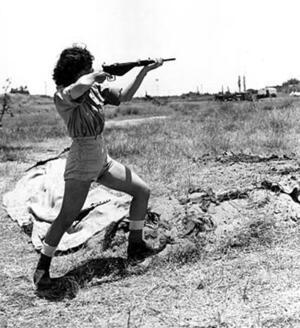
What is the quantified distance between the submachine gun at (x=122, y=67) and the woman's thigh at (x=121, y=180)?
0.72 metres

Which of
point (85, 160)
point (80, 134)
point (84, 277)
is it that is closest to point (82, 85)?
point (80, 134)

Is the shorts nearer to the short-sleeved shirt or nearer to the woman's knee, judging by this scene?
the short-sleeved shirt

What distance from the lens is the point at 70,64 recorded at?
3504 mm

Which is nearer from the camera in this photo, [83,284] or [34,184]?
[83,284]

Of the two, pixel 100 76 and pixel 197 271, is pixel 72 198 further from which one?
pixel 197 271

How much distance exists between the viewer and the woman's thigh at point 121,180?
3744 millimetres

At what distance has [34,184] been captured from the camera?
6.77 metres

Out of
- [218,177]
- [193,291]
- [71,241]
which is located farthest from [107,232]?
[218,177]

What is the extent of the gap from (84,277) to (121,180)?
824 mm

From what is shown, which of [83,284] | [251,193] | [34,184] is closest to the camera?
[83,284]

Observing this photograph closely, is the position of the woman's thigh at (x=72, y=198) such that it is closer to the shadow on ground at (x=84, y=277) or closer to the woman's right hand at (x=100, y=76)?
the shadow on ground at (x=84, y=277)

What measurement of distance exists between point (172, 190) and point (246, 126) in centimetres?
553

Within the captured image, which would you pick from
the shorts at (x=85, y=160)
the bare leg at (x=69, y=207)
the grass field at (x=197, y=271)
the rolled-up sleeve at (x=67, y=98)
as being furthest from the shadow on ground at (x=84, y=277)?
the rolled-up sleeve at (x=67, y=98)

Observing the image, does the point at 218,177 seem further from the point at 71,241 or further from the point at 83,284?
the point at 83,284
